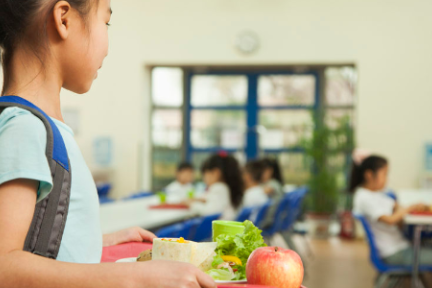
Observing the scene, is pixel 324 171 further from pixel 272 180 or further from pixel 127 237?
pixel 127 237

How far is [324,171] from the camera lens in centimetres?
914

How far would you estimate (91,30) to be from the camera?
0.81 meters

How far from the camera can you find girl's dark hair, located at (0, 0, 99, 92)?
2.52ft

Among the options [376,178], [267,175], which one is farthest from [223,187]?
[267,175]

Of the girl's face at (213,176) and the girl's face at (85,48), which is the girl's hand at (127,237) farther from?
the girl's face at (213,176)

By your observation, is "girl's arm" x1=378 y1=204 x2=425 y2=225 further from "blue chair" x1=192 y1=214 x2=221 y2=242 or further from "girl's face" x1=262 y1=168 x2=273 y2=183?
"girl's face" x1=262 y1=168 x2=273 y2=183

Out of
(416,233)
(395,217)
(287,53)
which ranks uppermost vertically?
(287,53)

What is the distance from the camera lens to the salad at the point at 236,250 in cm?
78

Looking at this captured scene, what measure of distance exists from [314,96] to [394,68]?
4.92 ft

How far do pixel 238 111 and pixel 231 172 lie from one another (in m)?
4.62

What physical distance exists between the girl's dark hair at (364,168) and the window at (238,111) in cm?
511

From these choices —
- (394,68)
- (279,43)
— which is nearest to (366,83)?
(394,68)

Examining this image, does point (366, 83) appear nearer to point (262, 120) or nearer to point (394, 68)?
point (394, 68)

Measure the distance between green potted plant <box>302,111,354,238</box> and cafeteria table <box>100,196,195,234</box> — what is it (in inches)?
172
